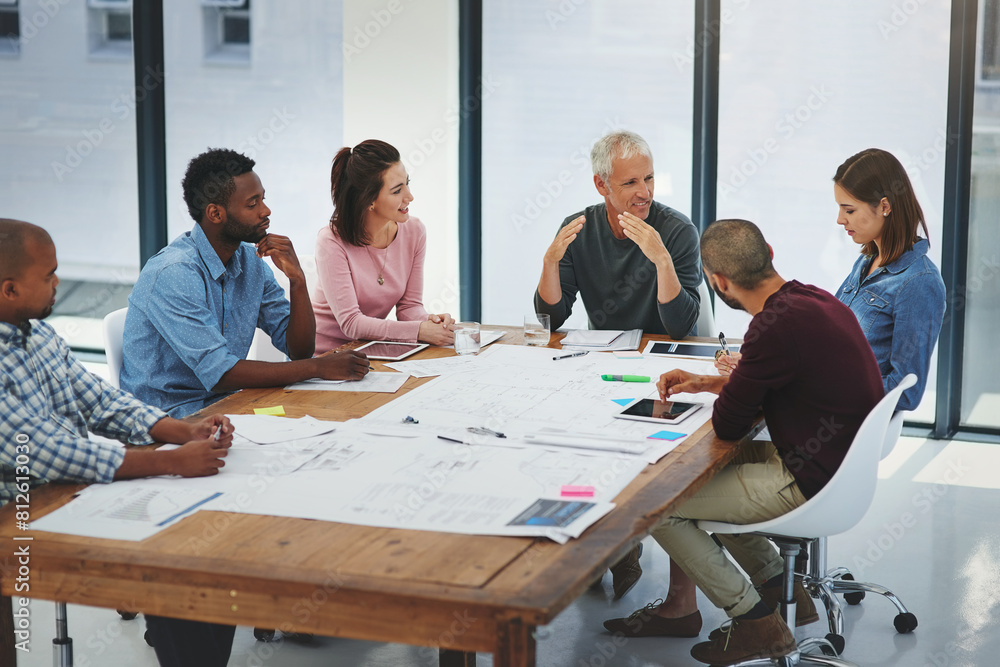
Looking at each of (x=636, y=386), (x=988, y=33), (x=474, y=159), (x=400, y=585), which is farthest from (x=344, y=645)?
(x=988, y=33)

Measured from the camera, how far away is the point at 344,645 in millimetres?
2783

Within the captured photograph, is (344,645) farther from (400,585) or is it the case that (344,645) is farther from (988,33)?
(988,33)

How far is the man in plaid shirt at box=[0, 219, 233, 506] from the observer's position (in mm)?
1825

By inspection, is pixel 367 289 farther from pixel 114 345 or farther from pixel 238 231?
pixel 114 345

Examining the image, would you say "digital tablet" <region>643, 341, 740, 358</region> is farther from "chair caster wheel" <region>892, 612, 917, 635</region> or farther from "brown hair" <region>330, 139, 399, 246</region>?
"brown hair" <region>330, 139, 399, 246</region>

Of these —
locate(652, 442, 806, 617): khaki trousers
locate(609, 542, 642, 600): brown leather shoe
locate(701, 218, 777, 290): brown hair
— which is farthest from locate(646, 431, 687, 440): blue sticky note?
locate(609, 542, 642, 600): brown leather shoe

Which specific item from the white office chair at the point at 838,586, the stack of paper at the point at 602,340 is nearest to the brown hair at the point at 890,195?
the white office chair at the point at 838,586

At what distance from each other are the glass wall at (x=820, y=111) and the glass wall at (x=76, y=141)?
131 inches

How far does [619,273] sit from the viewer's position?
3.62 meters

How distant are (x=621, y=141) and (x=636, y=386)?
1185mm

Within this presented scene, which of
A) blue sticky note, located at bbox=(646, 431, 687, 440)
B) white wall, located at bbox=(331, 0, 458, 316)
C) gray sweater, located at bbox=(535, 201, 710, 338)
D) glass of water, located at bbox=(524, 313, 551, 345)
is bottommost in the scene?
blue sticky note, located at bbox=(646, 431, 687, 440)

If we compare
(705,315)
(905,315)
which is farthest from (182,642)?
(705,315)

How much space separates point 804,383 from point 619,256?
1.41 meters

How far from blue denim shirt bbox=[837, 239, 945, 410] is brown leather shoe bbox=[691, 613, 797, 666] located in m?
0.75
